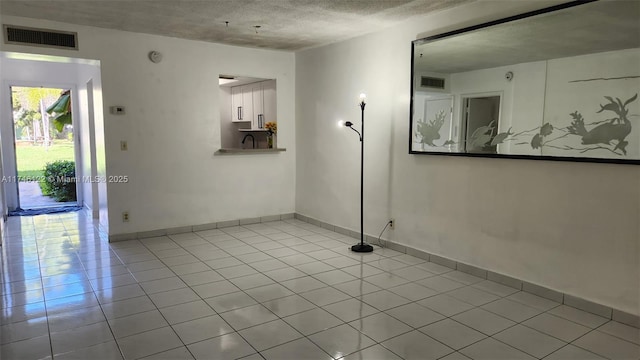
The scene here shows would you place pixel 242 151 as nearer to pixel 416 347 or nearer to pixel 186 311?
pixel 186 311

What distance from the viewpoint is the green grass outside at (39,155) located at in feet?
23.1

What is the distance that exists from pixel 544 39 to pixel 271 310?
286cm

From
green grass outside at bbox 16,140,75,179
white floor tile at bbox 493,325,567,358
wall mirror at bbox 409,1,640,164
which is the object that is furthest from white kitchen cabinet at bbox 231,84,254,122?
white floor tile at bbox 493,325,567,358

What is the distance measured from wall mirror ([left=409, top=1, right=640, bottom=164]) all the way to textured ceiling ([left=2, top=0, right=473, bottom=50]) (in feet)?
1.71

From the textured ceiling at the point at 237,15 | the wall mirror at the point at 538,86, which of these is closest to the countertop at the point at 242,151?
the textured ceiling at the point at 237,15

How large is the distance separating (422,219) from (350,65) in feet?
6.81

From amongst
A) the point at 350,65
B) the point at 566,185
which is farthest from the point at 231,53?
the point at 566,185

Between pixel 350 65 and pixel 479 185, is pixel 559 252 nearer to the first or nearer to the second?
pixel 479 185

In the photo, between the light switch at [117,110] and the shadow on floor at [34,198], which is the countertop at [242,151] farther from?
the shadow on floor at [34,198]

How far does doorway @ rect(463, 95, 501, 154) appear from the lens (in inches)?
137

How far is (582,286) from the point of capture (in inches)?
121

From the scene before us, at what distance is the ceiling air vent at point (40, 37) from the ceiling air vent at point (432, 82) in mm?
3716

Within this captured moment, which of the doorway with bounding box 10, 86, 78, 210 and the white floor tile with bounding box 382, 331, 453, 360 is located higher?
the doorway with bounding box 10, 86, 78, 210

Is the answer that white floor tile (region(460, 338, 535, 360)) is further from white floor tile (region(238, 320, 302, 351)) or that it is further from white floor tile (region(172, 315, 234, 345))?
white floor tile (region(172, 315, 234, 345))
